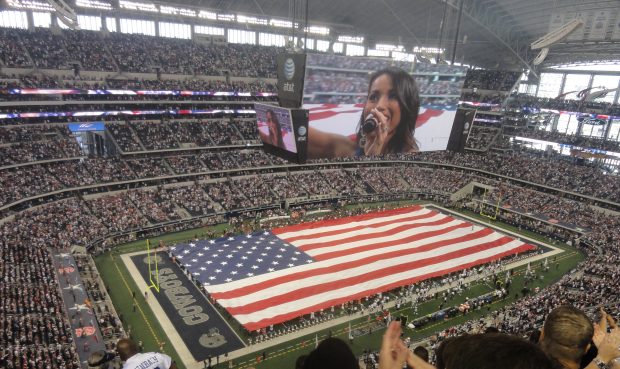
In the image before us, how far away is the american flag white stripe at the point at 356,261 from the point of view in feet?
100

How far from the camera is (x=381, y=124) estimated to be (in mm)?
30703

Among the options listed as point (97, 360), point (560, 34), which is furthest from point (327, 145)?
point (97, 360)

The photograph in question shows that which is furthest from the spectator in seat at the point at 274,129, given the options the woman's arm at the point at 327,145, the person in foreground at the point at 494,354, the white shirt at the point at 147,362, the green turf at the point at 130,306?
the person in foreground at the point at 494,354

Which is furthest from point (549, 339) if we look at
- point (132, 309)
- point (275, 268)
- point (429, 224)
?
point (429, 224)

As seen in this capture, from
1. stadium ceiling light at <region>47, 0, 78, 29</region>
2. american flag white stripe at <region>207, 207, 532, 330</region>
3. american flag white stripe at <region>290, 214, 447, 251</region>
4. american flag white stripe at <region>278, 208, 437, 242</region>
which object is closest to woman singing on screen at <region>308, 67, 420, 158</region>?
american flag white stripe at <region>207, 207, 532, 330</region>

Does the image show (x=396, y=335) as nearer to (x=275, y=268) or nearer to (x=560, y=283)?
(x=275, y=268)

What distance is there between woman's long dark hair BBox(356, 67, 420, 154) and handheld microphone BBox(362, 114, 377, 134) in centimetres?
32

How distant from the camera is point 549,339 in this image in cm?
385

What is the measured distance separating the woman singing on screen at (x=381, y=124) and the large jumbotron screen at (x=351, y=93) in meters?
0.11

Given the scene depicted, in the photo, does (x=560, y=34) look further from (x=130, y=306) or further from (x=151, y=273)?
(x=130, y=306)

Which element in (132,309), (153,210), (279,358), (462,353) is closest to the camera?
(462,353)

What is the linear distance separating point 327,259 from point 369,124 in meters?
13.3

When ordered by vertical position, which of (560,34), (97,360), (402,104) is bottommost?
(97,360)

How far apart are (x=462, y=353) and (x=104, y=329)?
90.7 ft
